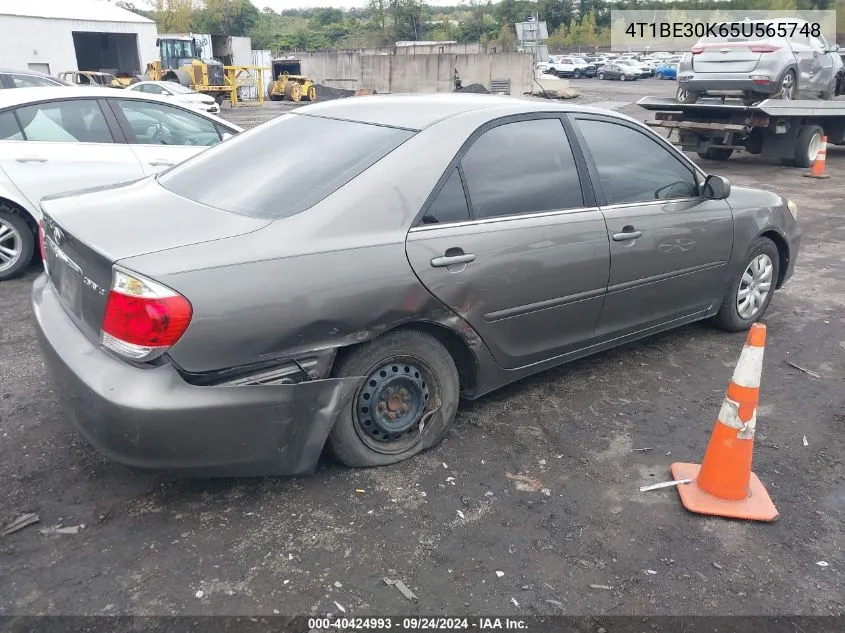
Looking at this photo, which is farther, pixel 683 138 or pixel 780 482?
pixel 683 138

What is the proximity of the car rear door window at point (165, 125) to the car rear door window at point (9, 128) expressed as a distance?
83 cm

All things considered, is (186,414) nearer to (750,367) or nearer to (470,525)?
(470,525)

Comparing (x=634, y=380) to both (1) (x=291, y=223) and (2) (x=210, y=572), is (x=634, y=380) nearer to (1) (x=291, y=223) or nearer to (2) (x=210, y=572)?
(1) (x=291, y=223)

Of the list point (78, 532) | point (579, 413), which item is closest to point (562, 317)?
point (579, 413)

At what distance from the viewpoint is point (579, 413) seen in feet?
12.6

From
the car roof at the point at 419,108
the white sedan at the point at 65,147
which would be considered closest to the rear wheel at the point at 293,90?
the white sedan at the point at 65,147

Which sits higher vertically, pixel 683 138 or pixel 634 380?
pixel 683 138

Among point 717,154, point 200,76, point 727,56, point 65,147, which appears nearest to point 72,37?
point 200,76

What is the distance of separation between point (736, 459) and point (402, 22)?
7736 centimetres

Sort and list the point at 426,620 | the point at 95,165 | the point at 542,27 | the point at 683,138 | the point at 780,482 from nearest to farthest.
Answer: the point at 426,620 → the point at 780,482 → the point at 95,165 → the point at 683,138 → the point at 542,27

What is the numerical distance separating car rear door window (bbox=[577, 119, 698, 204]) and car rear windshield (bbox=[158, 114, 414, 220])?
1218 mm

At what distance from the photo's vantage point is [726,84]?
464 inches

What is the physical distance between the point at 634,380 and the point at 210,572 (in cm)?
272

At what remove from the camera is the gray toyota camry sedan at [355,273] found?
2.58 metres
